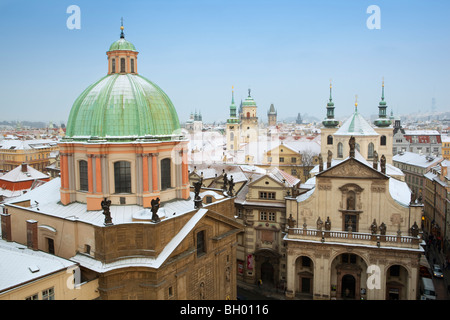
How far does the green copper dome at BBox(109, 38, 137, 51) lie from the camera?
3253 cm

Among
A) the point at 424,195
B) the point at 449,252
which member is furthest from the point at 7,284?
the point at 424,195

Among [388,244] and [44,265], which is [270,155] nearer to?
[388,244]

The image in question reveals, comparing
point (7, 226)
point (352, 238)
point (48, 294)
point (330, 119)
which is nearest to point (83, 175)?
point (7, 226)

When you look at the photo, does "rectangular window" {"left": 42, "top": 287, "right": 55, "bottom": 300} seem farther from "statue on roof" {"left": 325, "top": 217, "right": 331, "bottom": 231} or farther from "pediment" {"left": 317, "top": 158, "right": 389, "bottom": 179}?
"pediment" {"left": 317, "top": 158, "right": 389, "bottom": 179}

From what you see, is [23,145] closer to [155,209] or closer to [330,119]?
[330,119]

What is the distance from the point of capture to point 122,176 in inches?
1171

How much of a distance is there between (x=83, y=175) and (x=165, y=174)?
6550mm

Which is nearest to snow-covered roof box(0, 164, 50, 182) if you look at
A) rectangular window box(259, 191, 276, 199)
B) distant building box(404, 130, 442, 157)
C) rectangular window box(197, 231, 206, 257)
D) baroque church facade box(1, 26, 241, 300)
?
→ baroque church facade box(1, 26, 241, 300)

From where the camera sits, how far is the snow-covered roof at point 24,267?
70.5ft

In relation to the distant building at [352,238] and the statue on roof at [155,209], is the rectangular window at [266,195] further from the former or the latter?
the statue on roof at [155,209]

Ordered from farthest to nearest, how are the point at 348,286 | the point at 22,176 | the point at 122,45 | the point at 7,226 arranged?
1. the point at 22,176
2. the point at 348,286
3. the point at 122,45
4. the point at 7,226

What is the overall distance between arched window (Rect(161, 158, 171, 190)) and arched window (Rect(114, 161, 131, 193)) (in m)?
2.86

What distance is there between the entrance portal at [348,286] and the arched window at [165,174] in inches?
876

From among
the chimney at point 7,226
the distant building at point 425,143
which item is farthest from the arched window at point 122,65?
the distant building at point 425,143
